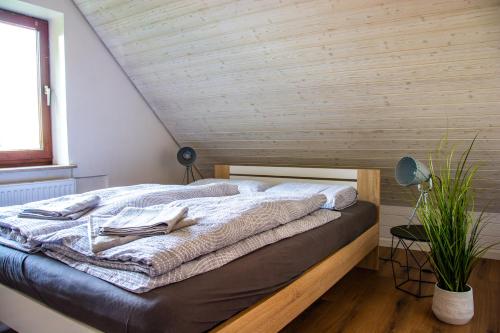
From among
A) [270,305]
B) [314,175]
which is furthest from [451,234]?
[314,175]

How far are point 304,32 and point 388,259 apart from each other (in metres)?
2.01

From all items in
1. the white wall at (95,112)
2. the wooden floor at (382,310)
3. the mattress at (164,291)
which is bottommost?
the wooden floor at (382,310)

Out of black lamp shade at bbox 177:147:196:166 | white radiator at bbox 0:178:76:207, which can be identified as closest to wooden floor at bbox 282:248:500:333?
black lamp shade at bbox 177:147:196:166

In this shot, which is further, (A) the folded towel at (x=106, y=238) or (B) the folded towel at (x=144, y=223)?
(B) the folded towel at (x=144, y=223)

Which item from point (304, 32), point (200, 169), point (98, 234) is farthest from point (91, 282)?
point (200, 169)

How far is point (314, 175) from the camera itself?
3.51 meters

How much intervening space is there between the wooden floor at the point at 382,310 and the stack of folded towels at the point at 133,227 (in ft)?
3.18

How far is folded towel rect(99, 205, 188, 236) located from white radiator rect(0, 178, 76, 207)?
61.5 inches

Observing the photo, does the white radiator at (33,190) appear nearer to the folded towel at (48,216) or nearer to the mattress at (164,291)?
the folded towel at (48,216)

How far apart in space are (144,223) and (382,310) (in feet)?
5.17

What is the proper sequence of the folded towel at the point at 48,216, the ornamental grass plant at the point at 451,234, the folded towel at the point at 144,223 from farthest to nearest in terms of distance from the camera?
the ornamental grass plant at the point at 451,234 → the folded towel at the point at 48,216 → the folded towel at the point at 144,223

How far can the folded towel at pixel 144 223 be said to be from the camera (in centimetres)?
162

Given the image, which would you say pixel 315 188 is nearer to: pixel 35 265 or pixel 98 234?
pixel 98 234

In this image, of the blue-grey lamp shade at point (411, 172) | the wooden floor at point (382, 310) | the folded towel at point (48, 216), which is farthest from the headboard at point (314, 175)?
the folded towel at point (48, 216)
